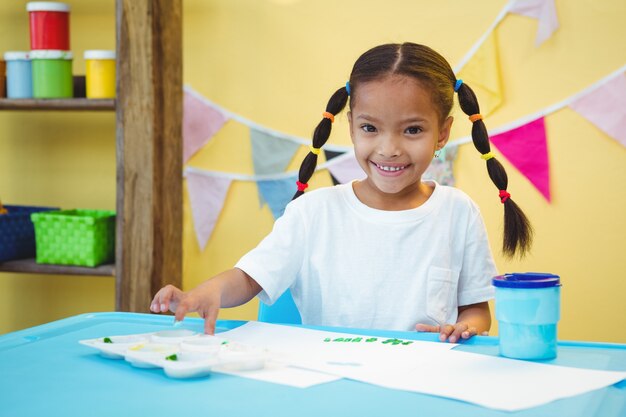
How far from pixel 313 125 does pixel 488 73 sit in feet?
1.82

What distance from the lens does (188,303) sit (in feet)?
3.75

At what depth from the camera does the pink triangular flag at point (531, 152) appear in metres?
2.36

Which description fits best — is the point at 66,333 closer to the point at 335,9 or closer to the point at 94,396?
the point at 94,396

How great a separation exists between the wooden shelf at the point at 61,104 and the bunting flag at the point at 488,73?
106 centimetres

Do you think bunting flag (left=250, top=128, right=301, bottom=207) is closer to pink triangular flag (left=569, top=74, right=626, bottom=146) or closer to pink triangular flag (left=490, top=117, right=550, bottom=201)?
pink triangular flag (left=490, top=117, right=550, bottom=201)

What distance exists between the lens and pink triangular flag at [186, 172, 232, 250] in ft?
8.63

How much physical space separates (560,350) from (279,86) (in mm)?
1671

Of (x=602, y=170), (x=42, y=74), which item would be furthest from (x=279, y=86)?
(x=602, y=170)

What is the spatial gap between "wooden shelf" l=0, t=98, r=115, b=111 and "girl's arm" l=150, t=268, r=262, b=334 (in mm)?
1204

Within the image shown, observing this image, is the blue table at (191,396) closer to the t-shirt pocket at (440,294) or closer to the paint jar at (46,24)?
the t-shirt pocket at (440,294)

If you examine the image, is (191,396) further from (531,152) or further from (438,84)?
(531,152)

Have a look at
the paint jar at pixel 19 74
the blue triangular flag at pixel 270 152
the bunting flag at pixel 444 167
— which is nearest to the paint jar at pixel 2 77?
the paint jar at pixel 19 74

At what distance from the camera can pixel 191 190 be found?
→ 265 centimetres

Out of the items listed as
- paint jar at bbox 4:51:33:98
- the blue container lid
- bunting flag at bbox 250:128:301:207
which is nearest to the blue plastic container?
paint jar at bbox 4:51:33:98
